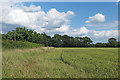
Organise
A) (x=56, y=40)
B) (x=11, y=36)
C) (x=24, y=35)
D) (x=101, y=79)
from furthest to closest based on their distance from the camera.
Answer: (x=56, y=40) → (x=24, y=35) → (x=11, y=36) → (x=101, y=79)

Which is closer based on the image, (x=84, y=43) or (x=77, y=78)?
(x=77, y=78)

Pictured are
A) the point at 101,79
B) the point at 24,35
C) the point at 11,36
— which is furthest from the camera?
the point at 24,35

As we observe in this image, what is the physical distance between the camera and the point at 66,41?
95875mm

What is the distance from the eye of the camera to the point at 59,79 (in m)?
4.29

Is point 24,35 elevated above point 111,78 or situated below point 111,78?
above

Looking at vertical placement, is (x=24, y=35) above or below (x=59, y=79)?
above

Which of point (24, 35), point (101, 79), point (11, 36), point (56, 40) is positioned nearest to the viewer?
point (101, 79)

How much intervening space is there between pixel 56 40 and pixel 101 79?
87.5 m

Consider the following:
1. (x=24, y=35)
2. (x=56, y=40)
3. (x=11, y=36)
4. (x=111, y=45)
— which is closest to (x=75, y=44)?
(x=56, y=40)

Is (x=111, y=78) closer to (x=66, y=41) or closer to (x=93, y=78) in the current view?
(x=93, y=78)

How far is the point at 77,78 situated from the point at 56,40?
87.4m

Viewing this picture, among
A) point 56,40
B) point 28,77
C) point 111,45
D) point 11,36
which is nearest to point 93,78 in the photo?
point 28,77

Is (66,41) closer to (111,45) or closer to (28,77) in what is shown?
(111,45)

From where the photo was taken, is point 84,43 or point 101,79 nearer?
point 101,79
